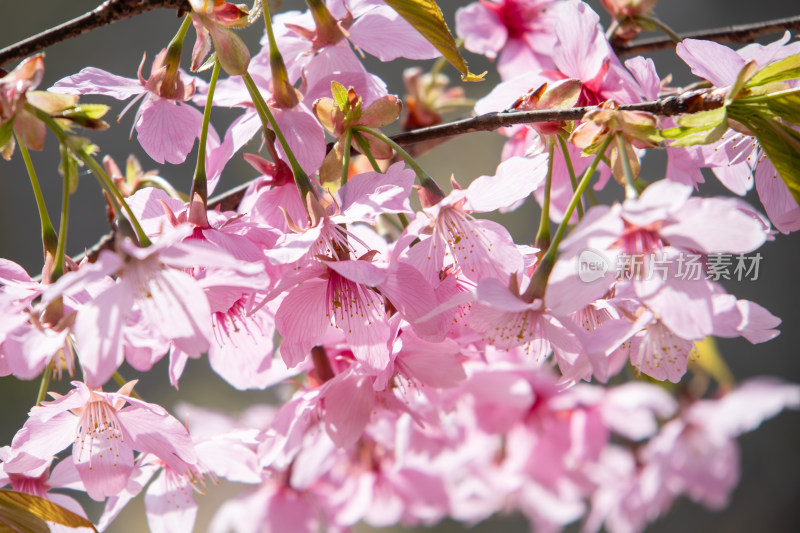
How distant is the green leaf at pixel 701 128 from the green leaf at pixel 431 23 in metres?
0.13

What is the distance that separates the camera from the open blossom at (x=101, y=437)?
18.2 inches

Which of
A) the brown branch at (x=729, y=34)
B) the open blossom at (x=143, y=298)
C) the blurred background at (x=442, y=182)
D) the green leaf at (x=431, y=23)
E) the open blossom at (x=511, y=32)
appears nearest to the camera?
the open blossom at (x=143, y=298)

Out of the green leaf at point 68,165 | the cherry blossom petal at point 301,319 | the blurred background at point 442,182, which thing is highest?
the green leaf at point 68,165

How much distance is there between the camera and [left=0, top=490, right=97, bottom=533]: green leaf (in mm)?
438

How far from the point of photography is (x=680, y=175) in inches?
21.6

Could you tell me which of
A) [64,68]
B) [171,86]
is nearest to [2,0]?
[64,68]

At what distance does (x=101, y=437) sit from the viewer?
0.49 m

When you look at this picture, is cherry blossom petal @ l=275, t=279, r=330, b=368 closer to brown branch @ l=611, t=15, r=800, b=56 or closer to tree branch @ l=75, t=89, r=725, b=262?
tree branch @ l=75, t=89, r=725, b=262

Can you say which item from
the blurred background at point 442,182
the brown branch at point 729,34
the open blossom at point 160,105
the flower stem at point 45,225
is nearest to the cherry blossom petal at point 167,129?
the open blossom at point 160,105

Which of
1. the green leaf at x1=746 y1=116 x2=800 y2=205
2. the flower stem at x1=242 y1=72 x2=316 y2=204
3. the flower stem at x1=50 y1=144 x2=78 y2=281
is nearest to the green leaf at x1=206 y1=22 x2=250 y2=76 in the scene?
the flower stem at x1=242 y1=72 x2=316 y2=204

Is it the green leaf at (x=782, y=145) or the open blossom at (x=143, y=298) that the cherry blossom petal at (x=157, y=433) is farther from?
the green leaf at (x=782, y=145)

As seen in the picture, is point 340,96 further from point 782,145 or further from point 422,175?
point 782,145

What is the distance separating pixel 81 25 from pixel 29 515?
321 millimetres

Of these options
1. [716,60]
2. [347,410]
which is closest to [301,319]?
[347,410]
